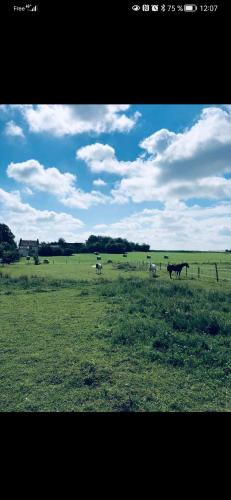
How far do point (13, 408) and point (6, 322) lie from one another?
443 cm

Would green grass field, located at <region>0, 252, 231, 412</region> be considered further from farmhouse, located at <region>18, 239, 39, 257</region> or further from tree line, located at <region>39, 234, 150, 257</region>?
farmhouse, located at <region>18, 239, 39, 257</region>

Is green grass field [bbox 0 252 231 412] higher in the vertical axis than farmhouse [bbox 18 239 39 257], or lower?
lower

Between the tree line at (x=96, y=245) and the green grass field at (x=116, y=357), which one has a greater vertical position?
the tree line at (x=96, y=245)

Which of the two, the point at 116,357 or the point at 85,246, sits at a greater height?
the point at 85,246

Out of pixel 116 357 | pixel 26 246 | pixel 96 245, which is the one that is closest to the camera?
pixel 116 357

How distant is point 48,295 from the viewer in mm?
12156
